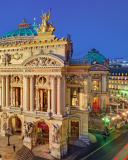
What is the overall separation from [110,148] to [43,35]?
23696mm

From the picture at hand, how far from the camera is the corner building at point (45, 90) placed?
24906 millimetres

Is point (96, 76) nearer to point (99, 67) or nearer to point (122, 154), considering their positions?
point (99, 67)

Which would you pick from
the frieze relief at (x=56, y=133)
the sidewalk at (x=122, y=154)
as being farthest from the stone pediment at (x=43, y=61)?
the sidewalk at (x=122, y=154)

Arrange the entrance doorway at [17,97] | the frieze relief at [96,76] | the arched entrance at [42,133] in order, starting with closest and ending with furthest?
the arched entrance at [42,133]
the entrance doorway at [17,97]
the frieze relief at [96,76]

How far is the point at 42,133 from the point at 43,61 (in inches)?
560

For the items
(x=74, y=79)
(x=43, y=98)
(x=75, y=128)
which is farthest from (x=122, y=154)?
(x=43, y=98)

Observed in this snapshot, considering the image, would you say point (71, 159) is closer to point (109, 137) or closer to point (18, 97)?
point (109, 137)

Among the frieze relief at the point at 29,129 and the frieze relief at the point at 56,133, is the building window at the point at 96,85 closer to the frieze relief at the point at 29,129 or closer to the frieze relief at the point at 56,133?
the frieze relief at the point at 56,133

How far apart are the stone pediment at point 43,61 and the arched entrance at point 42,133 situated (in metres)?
10.7

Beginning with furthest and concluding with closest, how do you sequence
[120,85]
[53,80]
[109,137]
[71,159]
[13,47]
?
[120,85] < [109,137] < [13,47] < [53,80] < [71,159]

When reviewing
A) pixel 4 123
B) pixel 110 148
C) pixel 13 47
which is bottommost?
pixel 110 148

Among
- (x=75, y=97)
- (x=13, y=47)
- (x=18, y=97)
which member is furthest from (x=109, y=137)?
(x=13, y=47)

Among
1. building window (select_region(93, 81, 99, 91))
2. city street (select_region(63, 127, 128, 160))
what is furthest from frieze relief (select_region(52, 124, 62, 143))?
building window (select_region(93, 81, 99, 91))

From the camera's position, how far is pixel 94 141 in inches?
1176
